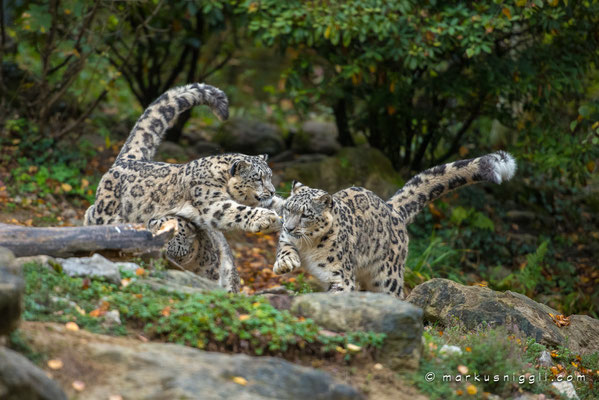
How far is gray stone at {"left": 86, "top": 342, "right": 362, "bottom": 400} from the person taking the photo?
16.5ft

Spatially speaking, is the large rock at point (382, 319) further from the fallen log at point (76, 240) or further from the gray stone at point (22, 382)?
the gray stone at point (22, 382)

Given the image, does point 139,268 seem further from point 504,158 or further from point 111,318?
point 504,158

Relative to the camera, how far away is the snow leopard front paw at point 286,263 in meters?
8.48

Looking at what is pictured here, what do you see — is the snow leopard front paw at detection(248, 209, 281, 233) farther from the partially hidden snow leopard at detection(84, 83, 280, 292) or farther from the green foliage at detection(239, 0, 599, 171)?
the green foliage at detection(239, 0, 599, 171)

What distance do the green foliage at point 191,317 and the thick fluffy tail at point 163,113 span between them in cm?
378

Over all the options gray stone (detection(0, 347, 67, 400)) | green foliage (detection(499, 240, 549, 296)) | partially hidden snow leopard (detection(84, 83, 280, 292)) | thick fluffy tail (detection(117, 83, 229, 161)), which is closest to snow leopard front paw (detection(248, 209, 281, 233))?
partially hidden snow leopard (detection(84, 83, 280, 292))

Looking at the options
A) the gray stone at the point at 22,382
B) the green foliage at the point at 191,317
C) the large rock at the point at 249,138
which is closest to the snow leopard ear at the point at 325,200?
the green foliage at the point at 191,317

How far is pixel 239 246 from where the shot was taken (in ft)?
45.6

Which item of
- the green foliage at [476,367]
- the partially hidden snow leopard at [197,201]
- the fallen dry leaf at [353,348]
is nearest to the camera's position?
the fallen dry leaf at [353,348]

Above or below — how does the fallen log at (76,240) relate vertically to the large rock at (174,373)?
above

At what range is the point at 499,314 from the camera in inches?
361

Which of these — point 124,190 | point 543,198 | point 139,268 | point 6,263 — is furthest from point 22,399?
point 543,198

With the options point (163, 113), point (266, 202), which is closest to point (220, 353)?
point (266, 202)

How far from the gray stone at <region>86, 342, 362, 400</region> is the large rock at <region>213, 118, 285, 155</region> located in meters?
12.0
